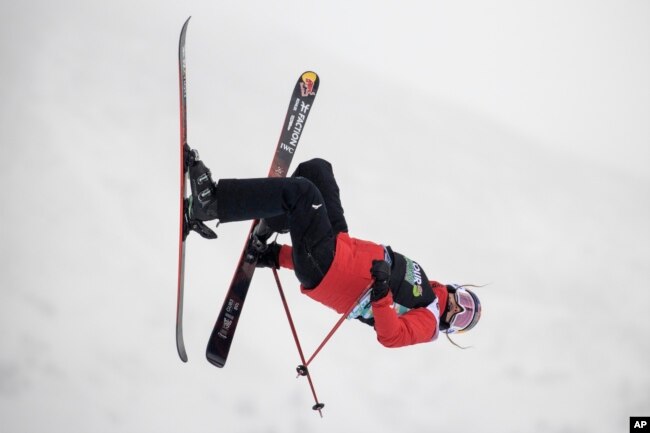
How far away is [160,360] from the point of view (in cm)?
505

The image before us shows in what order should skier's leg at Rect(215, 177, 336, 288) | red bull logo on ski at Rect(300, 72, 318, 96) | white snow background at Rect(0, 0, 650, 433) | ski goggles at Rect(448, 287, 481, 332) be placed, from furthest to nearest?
white snow background at Rect(0, 0, 650, 433), red bull logo on ski at Rect(300, 72, 318, 96), ski goggles at Rect(448, 287, 481, 332), skier's leg at Rect(215, 177, 336, 288)

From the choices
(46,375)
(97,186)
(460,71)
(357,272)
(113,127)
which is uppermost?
(460,71)

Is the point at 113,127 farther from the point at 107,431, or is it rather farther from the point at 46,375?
the point at 107,431

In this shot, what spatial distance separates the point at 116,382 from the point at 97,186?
1.83 meters

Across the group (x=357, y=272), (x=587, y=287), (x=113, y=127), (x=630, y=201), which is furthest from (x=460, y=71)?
(x=357, y=272)

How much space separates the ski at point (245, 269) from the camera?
3648 mm

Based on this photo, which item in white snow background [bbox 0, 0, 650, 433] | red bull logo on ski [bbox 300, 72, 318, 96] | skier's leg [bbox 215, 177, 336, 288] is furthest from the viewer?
white snow background [bbox 0, 0, 650, 433]

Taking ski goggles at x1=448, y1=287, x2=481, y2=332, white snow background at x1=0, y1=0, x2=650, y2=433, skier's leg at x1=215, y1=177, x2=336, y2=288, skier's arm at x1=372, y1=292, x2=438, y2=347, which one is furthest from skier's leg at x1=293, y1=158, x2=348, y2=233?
white snow background at x1=0, y1=0, x2=650, y2=433

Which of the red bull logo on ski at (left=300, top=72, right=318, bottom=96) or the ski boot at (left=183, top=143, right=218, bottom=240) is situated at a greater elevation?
the red bull logo on ski at (left=300, top=72, right=318, bottom=96)

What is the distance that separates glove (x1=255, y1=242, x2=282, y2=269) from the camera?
3.61m

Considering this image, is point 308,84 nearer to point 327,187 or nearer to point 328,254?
point 327,187

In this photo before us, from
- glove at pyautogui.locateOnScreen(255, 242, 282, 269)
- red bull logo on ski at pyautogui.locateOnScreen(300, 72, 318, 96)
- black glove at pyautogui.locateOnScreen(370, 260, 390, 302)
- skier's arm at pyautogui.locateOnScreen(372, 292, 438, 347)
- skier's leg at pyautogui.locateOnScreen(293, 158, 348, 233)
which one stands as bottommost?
skier's arm at pyautogui.locateOnScreen(372, 292, 438, 347)

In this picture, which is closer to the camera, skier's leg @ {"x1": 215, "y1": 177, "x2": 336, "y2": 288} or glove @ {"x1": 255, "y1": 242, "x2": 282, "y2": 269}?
skier's leg @ {"x1": 215, "y1": 177, "x2": 336, "y2": 288}

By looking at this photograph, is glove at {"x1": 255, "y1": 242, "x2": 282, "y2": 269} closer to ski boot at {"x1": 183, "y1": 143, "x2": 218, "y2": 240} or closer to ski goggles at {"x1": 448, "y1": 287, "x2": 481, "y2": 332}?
ski boot at {"x1": 183, "y1": 143, "x2": 218, "y2": 240}
